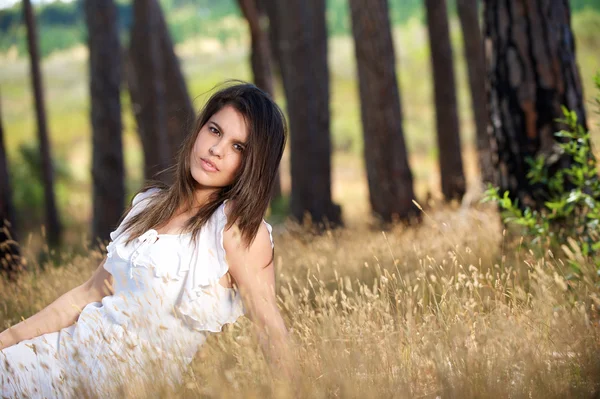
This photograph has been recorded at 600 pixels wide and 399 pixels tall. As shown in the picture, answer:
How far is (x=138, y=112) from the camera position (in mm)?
11461

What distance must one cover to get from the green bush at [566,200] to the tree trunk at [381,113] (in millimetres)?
3148

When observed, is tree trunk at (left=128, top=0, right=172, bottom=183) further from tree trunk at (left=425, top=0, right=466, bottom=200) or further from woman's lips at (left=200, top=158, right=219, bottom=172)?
woman's lips at (left=200, top=158, right=219, bottom=172)

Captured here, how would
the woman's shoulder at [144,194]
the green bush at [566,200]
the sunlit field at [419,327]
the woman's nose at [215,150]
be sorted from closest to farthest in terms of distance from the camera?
the sunlit field at [419,327], the woman's nose at [215,150], the woman's shoulder at [144,194], the green bush at [566,200]

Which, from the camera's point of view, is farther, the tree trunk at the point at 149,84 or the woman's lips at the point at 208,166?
the tree trunk at the point at 149,84

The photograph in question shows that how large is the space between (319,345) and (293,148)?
21.1ft

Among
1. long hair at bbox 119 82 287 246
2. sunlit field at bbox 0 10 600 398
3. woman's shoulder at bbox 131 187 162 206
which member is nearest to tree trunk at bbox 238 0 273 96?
sunlit field at bbox 0 10 600 398

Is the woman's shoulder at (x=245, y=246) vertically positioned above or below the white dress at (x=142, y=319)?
above

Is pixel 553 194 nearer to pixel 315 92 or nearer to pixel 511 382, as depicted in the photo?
pixel 511 382

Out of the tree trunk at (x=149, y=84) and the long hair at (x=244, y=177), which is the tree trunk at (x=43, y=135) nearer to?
the tree trunk at (x=149, y=84)

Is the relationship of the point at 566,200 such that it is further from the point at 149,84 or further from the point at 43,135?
the point at 43,135

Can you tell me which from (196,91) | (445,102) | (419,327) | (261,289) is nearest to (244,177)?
(261,289)

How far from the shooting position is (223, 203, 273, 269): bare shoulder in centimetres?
308

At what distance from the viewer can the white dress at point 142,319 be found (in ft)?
9.69

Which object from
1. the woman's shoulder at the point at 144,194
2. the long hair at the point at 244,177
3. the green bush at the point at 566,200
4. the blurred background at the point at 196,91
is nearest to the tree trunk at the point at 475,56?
the blurred background at the point at 196,91
